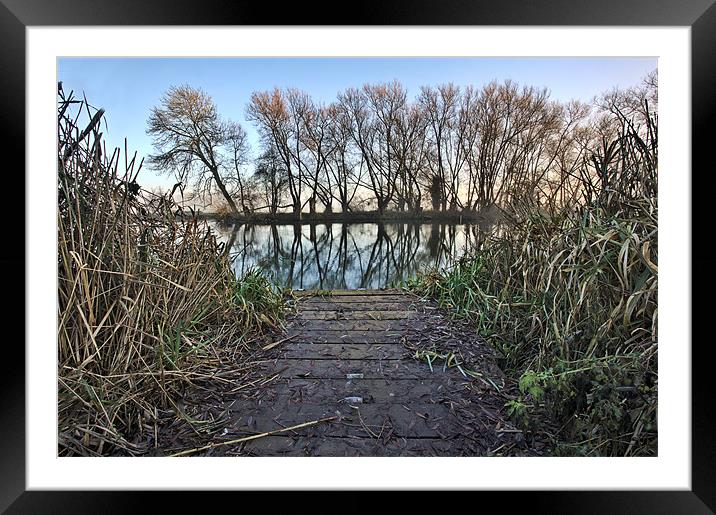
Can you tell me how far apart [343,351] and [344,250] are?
1.05m

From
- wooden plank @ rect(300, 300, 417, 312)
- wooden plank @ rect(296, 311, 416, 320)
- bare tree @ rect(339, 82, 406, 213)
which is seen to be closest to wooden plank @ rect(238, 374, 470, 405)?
wooden plank @ rect(296, 311, 416, 320)

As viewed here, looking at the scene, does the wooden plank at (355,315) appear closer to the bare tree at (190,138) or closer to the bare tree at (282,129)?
the bare tree at (282,129)

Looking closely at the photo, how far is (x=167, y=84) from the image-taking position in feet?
6.27

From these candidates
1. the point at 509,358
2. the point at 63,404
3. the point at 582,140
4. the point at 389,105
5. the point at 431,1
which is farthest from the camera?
the point at 389,105

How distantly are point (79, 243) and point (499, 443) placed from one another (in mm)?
1557

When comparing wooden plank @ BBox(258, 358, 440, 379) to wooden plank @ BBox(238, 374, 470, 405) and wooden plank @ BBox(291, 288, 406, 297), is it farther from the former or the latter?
wooden plank @ BBox(291, 288, 406, 297)

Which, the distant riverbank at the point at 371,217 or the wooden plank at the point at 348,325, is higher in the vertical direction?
the distant riverbank at the point at 371,217

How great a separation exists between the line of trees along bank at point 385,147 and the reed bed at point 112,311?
0.53m

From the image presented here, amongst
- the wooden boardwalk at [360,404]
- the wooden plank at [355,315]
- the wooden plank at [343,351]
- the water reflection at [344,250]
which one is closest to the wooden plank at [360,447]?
the wooden boardwalk at [360,404]

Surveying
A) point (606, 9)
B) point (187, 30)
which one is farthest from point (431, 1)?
point (187, 30)

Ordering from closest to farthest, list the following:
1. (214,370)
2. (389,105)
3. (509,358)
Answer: (214,370) → (509,358) → (389,105)

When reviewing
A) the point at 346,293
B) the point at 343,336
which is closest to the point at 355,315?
the point at 343,336

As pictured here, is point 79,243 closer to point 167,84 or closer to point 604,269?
point 167,84

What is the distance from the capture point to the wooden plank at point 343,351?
1780 mm
